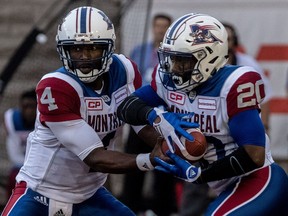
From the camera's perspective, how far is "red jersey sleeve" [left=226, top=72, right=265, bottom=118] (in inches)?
193

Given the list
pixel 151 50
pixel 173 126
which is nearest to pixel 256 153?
pixel 173 126

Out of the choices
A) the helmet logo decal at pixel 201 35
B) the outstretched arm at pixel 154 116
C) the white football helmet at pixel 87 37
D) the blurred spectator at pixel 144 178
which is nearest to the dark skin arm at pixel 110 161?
the outstretched arm at pixel 154 116

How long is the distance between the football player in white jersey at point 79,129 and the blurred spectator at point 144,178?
94.2 inches

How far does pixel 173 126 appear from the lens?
483 cm

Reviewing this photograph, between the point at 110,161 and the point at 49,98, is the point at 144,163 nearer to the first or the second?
the point at 110,161

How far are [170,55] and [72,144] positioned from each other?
25.3 inches

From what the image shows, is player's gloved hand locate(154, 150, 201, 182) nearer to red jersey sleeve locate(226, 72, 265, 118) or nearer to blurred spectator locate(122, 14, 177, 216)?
red jersey sleeve locate(226, 72, 265, 118)

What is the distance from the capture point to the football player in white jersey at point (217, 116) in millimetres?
4875

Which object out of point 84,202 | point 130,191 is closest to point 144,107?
point 84,202

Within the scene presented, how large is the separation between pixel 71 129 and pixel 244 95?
2.80ft

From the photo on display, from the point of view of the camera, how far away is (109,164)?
5.07 meters

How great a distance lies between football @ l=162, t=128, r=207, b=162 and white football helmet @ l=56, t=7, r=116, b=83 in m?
0.61

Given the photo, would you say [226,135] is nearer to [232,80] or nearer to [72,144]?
[232,80]

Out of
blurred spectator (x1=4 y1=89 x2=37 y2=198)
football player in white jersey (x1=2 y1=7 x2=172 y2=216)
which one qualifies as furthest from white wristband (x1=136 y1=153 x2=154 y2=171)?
blurred spectator (x1=4 y1=89 x2=37 y2=198)
